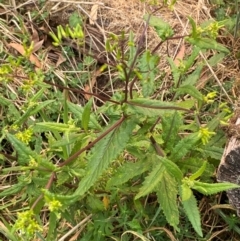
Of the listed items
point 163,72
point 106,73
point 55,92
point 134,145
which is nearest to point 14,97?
point 55,92

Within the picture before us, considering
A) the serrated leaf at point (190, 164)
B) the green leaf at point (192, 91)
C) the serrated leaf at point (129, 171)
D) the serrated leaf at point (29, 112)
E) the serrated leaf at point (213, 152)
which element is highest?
the serrated leaf at point (29, 112)

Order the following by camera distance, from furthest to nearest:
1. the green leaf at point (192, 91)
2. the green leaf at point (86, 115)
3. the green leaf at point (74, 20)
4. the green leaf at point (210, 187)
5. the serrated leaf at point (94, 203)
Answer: the green leaf at point (74, 20), the serrated leaf at point (94, 203), the green leaf at point (192, 91), the green leaf at point (86, 115), the green leaf at point (210, 187)

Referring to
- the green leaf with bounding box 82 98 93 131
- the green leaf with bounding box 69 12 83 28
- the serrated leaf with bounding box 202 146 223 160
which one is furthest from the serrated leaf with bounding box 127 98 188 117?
the green leaf with bounding box 69 12 83 28

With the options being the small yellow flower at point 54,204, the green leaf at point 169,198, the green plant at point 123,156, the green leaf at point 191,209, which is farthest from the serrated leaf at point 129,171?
the small yellow flower at point 54,204

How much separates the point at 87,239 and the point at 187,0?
1.75 metres

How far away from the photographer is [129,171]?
2.29m

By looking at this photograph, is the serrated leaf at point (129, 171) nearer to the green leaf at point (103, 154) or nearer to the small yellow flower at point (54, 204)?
the green leaf at point (103, 154)

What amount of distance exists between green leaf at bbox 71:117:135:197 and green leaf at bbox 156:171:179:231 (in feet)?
0.85

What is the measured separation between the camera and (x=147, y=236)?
2.55 metres

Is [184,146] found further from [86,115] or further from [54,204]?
[54,204]

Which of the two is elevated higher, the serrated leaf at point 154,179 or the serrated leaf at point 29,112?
the serrated leaf at point 29,112

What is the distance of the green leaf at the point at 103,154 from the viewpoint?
2.05 metres

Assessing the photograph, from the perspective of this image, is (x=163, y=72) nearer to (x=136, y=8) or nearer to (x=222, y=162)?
(x=136, y=8)

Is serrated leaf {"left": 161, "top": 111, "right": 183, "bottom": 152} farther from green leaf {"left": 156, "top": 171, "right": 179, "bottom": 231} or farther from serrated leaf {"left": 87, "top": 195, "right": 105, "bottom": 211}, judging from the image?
serrated leaf {"left": 87, "top": 195, "right": 105, "bottom": 211}
